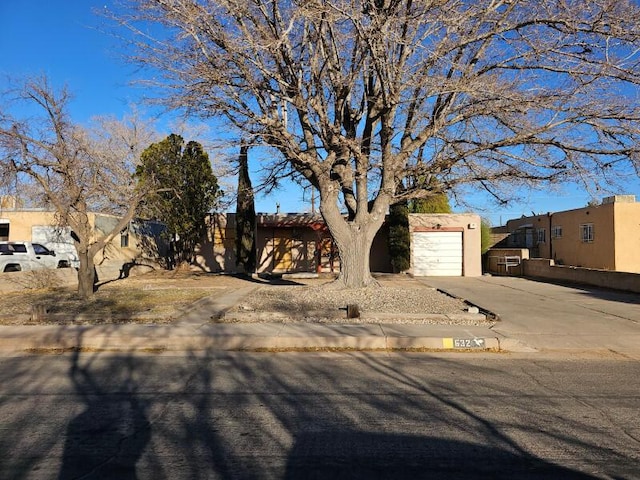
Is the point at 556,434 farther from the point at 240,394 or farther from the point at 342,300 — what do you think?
the point at 342,300

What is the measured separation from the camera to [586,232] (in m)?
27.1

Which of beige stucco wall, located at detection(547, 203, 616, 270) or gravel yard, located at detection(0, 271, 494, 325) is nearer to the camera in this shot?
gravel yard, located at detection(0, 271, 494, 325)

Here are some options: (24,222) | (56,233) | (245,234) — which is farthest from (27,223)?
(245,234)

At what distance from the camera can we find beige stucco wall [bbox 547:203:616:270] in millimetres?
24756

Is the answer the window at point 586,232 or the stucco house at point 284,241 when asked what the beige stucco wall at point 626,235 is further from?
the stucco house at point 284,241

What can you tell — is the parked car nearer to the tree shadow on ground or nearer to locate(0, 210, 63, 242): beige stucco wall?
locate(0, 210, 63, 242): beige stucco wall

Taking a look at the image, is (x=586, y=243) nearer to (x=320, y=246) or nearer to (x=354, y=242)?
(x=320, y=246)

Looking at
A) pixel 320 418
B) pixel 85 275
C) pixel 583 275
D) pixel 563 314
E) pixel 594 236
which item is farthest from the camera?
pixel 594 236

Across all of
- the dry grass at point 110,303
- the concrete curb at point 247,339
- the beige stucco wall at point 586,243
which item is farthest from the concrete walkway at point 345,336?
the beige stucco wall at point 586,243

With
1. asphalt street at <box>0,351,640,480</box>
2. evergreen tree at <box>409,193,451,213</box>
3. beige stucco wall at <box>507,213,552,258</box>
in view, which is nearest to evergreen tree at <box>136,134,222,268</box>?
evergreen tree at <box>409,193,451,213</box>

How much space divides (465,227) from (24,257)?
19.7 metres

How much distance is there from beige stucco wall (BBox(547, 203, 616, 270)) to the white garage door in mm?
6339

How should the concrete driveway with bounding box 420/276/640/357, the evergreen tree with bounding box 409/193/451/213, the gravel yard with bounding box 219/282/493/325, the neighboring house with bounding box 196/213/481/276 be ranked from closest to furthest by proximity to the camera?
the concrete driveway with bounding box 420/276/640/357, the gravel yard with bounding box 219/282/493/325, the neighboring house with bounding box 196/213/481/276, the evergreen tree with bounding box 409/193/451/213

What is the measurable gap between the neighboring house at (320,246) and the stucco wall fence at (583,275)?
2.71 meters
